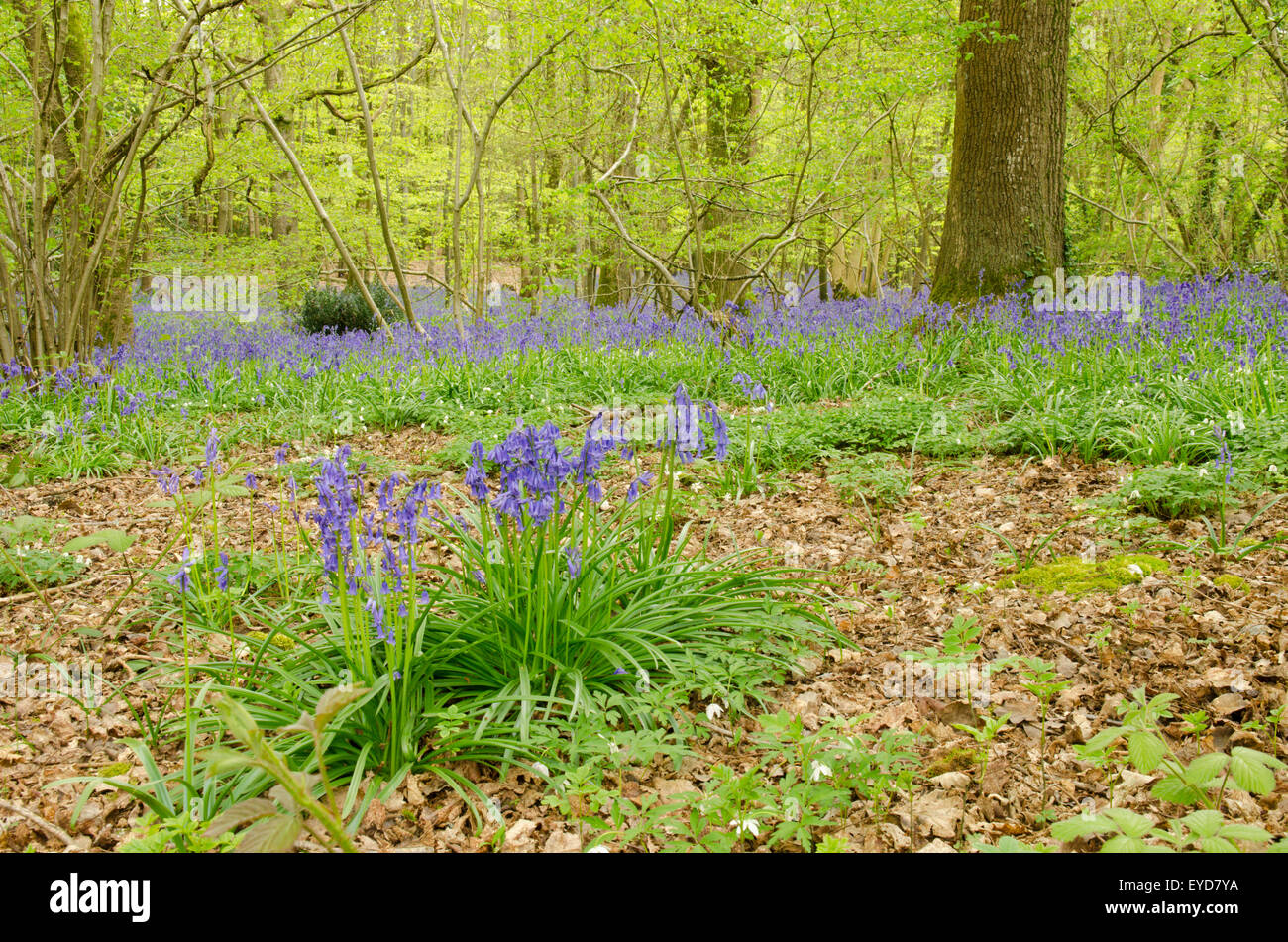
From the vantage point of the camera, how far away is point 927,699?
7.54 ft

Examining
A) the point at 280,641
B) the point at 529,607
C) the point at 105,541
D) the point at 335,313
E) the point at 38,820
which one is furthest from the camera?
the point at 335,313

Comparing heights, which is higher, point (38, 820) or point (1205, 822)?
point (1205, 822)

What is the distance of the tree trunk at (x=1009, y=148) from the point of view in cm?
672

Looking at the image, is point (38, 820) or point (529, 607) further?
point (529, 607)

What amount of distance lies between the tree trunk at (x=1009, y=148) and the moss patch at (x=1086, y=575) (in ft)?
15.0

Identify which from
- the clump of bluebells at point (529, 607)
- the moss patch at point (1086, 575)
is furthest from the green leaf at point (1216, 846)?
the moss patch at point (1086, 575)

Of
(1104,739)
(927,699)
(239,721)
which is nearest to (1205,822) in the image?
(1104,739)

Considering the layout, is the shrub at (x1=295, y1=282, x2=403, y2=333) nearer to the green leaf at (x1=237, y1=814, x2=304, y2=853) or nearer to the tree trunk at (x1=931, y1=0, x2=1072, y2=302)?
the tree trunk at (x1=931, y1=0, x2=1072, y2=302)

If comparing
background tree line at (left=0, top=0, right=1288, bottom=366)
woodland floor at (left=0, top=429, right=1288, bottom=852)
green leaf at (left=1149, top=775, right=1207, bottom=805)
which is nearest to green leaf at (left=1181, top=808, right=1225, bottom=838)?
green leaf at (left=1149, top=775, right=1207, bottom=805)

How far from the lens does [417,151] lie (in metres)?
15.0

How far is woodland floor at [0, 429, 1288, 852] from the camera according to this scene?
5.96ft

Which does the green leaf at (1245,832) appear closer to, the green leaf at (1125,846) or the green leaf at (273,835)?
the green leaf at (1125,846)

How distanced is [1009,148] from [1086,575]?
5.15 meters

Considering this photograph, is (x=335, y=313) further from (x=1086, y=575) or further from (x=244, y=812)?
(x=244, y=812)
